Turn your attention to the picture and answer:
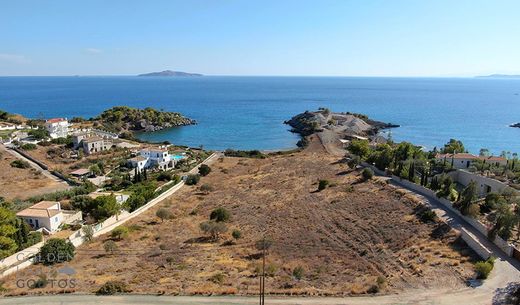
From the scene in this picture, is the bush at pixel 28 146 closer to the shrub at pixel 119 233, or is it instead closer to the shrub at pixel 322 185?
the shrub at pixel 119 233

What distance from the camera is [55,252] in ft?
84.1

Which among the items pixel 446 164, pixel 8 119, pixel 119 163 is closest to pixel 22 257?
pixel 119 163

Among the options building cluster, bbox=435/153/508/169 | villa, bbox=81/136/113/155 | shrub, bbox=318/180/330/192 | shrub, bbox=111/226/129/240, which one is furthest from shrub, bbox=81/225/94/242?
building cluster, bbox=435/153/508/169

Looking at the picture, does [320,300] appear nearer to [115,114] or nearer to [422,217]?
[422,217]

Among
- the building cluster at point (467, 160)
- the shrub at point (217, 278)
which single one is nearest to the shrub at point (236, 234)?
the shrub at point (217, 278)

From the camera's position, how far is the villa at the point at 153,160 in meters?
58.4

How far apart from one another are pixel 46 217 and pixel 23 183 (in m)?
20.7

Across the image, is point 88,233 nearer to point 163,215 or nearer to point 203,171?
point 163,215

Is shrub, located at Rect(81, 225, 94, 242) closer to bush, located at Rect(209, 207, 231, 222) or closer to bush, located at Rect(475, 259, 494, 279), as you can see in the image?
bush, located at Rect(209, 207, 231, 222)

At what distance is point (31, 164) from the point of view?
57.6 meters

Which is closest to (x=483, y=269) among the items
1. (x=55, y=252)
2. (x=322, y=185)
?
(x=322, y=185)

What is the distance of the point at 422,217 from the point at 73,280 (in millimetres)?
26039

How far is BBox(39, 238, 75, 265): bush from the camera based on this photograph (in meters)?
25.4

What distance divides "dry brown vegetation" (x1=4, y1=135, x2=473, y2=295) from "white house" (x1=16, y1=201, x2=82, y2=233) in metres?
5.73
